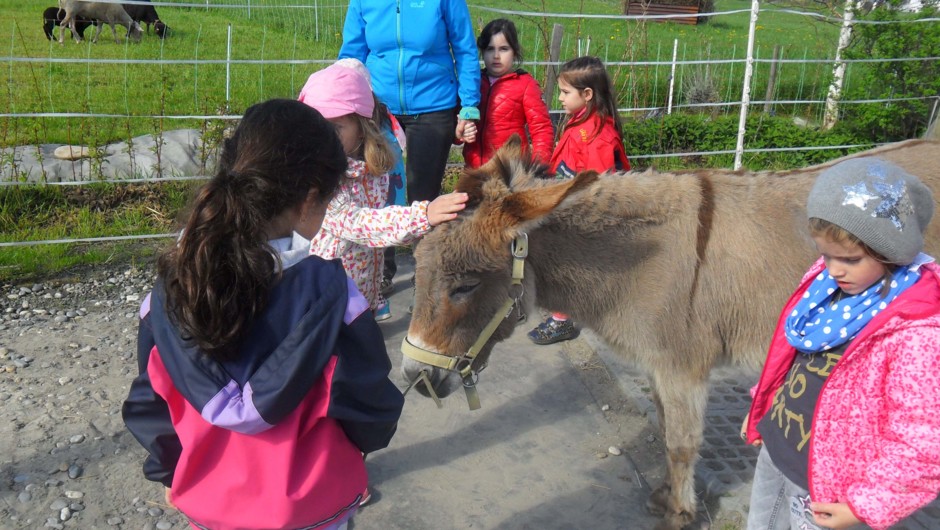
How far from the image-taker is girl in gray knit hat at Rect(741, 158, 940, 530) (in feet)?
5.05

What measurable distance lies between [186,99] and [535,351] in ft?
20.8

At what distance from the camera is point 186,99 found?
873 cm

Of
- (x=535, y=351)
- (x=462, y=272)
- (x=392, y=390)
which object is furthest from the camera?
(x=535, y=351)

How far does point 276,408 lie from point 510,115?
11.1 feet

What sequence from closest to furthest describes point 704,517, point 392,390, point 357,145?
point 392,390, point 704,517, point 357,145

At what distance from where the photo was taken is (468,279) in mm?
2477

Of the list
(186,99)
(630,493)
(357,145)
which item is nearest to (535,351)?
(630,493)

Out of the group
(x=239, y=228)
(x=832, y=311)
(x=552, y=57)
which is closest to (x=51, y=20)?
(x=552, y=57)

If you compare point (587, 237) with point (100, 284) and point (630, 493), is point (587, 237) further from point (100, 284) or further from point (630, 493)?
point (100, 284)

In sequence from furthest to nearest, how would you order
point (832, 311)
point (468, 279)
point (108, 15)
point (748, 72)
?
point (108, 15)
point (748, 72)
point (468, 279)
point (832, 311)

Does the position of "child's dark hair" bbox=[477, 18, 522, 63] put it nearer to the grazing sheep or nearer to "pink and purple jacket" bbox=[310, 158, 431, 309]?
"pink and purple jacket" bbox=[310, 158, 431, 309]

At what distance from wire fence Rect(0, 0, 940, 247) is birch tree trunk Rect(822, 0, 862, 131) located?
0.18 metres

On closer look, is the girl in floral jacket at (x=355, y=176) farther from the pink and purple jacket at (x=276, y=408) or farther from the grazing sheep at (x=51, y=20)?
the grazing sheep at (x=51, y=20)

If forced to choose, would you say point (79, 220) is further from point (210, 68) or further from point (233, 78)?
point (210, 68)
